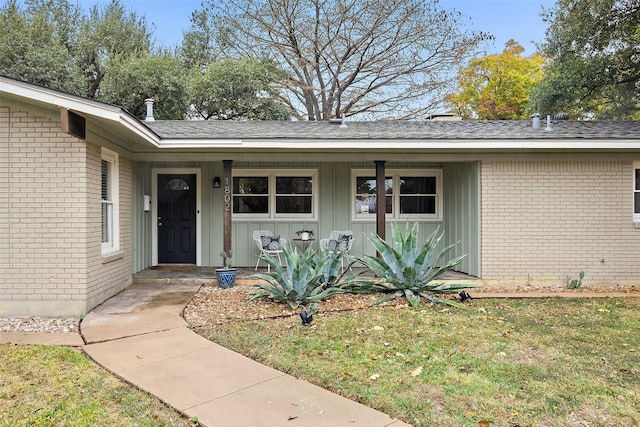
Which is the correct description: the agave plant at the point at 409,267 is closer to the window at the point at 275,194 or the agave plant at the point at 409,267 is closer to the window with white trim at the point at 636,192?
the window at the point at 275,194

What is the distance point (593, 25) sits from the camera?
→ 10570 mm

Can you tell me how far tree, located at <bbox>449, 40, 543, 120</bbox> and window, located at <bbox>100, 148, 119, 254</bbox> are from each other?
62.0 ft

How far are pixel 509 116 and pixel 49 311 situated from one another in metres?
22.9

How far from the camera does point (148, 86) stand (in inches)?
Answer: 647

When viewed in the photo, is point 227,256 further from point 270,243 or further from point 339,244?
point 339,244

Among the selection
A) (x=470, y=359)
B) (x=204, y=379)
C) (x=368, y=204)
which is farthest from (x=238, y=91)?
(x=470, y=359)

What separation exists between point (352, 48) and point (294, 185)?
11.3 meters

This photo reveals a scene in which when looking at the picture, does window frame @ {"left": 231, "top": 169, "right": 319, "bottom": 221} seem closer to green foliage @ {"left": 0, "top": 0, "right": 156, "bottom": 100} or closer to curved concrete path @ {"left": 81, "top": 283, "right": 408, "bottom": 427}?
curved concrete path @ {"left": 81, "top": 283, "right": 408, "bottom": 427}

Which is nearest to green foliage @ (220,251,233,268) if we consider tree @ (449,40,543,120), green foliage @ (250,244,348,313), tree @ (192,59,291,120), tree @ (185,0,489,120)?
green foliage @ (250,244,348,313)

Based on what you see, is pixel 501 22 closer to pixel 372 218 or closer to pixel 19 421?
pixel 372 218

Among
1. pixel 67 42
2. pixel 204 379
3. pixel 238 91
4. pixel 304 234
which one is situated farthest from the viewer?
pixel 67 42

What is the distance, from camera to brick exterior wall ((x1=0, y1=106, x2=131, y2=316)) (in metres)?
5.14

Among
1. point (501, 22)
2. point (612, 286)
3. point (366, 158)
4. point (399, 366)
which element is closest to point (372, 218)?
point (366, 158)

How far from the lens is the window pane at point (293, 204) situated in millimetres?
8984
